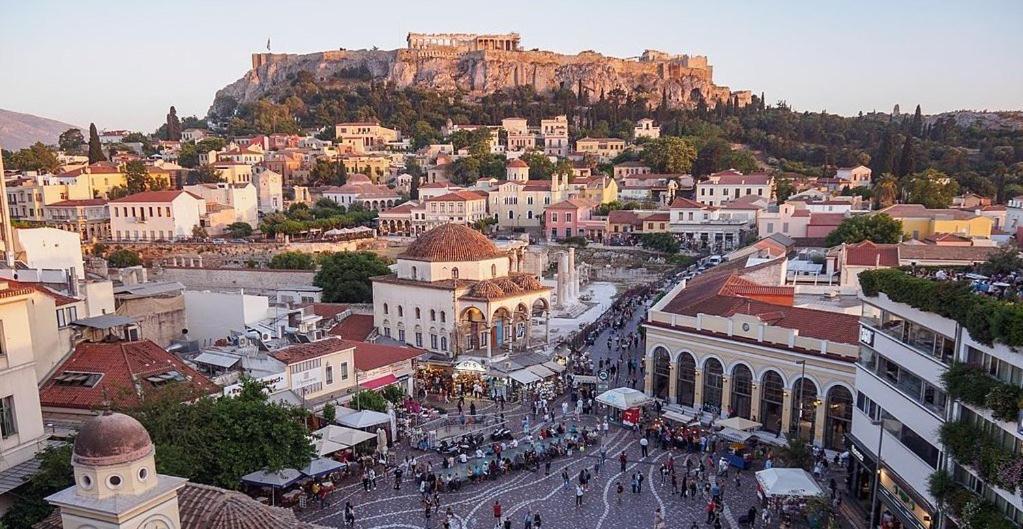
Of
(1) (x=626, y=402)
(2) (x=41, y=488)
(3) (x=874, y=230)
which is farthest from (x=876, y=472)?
(3) (x=874, y=230)

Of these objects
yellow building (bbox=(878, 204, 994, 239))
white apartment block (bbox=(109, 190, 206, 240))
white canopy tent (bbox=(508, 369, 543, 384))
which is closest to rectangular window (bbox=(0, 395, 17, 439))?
white canopy tent (bbox=(508, 369, 543, 384))

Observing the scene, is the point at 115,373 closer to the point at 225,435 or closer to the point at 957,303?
the point at 225,435

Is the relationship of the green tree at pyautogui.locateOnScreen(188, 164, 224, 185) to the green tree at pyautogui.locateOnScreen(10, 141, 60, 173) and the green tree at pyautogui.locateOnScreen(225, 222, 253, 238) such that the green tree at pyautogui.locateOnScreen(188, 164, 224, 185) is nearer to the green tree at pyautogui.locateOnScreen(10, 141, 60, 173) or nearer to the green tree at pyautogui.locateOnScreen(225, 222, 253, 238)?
the green tree at pyautogui.locateOnScreen(225, 222, 253, 238)

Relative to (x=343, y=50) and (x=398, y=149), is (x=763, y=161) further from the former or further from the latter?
(x=343, y=50)

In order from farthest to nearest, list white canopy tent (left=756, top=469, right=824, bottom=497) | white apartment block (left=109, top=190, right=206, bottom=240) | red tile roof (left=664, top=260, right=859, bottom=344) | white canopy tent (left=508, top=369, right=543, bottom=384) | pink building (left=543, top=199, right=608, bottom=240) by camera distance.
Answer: pink building (left=543, top=199, right=608, bottom=240)
white apartment block (left=109, top=190, right=206, bottom=240)
white canopy tent (left=508, top=369, right=543, bottom=384)
red tile roof (left=664, top=260, right=859, bottom=344)
white canopy tent (left=756, top=469, right=824, bottom=497)

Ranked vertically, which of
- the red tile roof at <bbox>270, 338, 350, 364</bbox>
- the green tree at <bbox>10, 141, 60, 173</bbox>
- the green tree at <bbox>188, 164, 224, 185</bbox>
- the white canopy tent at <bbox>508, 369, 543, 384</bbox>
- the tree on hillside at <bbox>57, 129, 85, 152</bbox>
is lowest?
the white canopy tent at <bbox>508, 369, 543, 384</bbox>

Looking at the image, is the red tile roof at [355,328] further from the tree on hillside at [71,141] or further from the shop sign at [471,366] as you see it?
the tree on hillside at [71,141]
